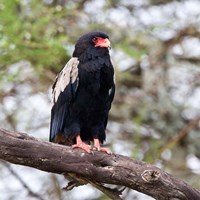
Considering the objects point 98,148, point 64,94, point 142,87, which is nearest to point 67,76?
point 64,94

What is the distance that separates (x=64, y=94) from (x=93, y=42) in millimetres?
451

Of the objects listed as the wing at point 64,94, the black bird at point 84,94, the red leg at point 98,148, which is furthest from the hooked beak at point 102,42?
the red leg at point 98,148

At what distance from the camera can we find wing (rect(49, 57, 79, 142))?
16.3ft

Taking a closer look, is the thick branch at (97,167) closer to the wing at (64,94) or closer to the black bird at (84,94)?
the black bird at (84,94)

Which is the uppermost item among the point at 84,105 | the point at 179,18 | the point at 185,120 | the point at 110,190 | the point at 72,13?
the point at 179,18

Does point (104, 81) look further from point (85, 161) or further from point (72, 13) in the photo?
point (72, 13)

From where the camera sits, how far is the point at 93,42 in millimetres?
5141

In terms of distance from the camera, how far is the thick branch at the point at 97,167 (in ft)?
13.4

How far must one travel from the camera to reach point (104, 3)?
26.3 ft

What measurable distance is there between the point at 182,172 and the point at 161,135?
59 centimetres

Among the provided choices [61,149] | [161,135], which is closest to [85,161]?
[61,149]

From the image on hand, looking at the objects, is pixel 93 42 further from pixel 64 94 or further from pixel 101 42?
pixel 64 94

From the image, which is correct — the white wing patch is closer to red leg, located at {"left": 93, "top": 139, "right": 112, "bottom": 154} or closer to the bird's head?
the bird's head

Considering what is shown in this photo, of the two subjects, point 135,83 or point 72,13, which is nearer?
point 72,13
